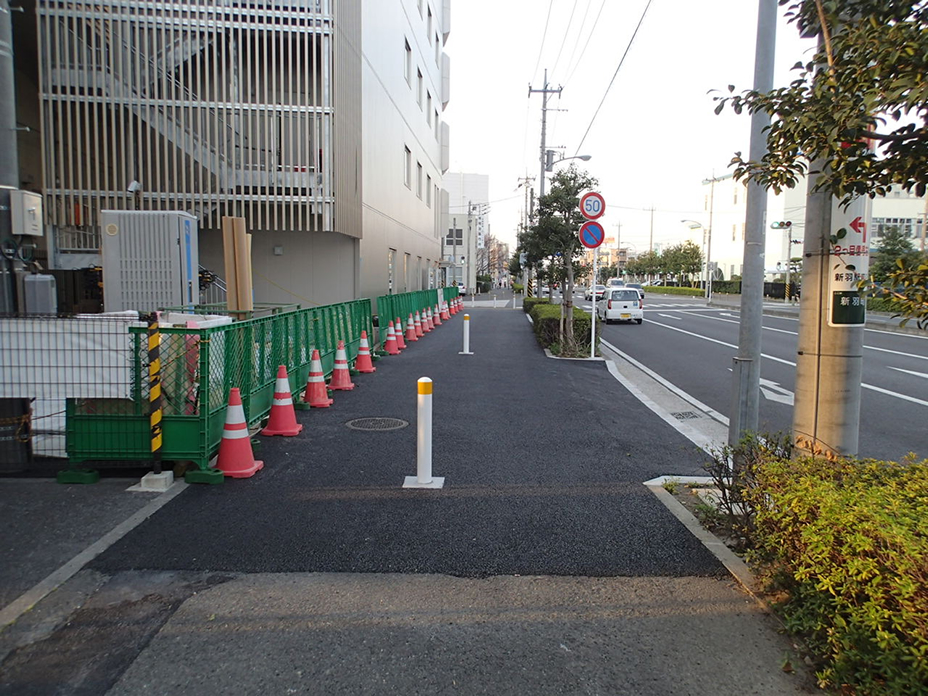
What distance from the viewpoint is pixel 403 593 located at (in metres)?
4.02

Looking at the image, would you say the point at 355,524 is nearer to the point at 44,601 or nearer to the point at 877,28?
the point at 44,601

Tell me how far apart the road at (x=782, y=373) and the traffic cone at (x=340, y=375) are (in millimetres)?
5615

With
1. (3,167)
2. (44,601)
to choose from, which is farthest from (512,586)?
(3,167)

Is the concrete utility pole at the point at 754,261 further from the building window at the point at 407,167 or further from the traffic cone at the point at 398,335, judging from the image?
the building window at the point at 407,167

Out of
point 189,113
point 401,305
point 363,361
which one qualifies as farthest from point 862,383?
point 189,113

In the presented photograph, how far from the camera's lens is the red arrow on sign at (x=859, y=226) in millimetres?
4297

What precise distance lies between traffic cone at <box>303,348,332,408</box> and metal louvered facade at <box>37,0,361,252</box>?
28.1 ft

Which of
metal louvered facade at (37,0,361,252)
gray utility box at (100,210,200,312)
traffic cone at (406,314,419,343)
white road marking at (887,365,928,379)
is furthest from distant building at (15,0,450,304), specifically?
white road marking at (887,365,928,379)

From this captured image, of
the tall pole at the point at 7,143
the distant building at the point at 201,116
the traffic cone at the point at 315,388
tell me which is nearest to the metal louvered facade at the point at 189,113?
the distant building at the point at 201,116

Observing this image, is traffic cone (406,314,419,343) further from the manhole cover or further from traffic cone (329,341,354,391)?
the manhole cover

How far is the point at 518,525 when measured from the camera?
510 centimetres

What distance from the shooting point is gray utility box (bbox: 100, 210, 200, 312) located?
12.3 m

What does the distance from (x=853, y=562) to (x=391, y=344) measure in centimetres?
1415

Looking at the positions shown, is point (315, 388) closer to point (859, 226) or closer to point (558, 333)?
point (859, 226)
